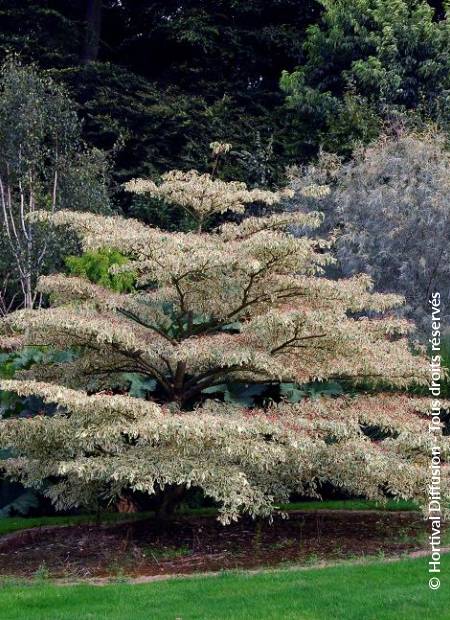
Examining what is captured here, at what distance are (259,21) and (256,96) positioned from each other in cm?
255

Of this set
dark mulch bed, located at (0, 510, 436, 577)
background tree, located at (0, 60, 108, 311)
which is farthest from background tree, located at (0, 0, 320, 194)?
dark mulch bed, located at (0, 510, 436, 577)

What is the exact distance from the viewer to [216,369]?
27.1ft

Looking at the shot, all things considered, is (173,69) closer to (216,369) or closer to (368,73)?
(368,73)

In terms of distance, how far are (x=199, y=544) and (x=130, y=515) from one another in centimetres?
176

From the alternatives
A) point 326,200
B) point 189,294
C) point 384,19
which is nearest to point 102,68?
point 384,19

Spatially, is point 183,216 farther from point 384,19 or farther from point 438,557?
point 438,557

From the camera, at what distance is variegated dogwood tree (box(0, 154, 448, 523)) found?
6.93m

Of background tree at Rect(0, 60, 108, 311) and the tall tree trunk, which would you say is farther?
the tall tree trunk

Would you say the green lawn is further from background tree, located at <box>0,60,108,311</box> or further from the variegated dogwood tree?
background tree, located at <box>0,60,108,311</box>

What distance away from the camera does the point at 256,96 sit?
23.0m

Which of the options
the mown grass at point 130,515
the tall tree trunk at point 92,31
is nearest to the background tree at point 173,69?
the tall tree trunk at point 92,31

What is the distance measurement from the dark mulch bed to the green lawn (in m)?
0.71

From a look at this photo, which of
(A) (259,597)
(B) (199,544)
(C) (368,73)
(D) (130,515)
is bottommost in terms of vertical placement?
(A) (259,597)

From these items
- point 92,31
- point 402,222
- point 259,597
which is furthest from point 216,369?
point 92,31
